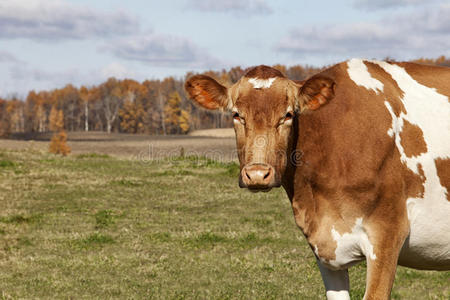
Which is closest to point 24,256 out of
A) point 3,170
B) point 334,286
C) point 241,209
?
point 241,209

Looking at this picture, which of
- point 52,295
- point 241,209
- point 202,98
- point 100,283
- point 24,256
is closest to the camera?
point 202,98

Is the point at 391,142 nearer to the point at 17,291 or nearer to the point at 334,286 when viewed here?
the point at 334,286

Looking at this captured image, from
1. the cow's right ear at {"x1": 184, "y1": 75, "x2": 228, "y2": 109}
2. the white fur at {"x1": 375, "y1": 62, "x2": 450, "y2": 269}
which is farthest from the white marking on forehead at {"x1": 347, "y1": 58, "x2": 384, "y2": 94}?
the cow's right ear at {"x1": 184, "y1": 75, "x2": 228, "y2": 109}

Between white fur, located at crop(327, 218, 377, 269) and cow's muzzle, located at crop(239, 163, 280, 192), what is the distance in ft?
3.51

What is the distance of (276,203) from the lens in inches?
709

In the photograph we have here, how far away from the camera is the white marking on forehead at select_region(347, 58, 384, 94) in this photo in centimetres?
558

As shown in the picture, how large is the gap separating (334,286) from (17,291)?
614 centimetres

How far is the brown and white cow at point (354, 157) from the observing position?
4.89m

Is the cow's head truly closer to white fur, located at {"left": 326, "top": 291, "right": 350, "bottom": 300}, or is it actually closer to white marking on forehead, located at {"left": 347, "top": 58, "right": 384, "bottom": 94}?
white marking on forehead, located at {"left": 347, "top": 58, "right": 384, "bottom": 94}

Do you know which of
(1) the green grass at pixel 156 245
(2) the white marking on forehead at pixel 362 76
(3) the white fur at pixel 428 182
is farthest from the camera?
(1) the green grass at pixel 156 245

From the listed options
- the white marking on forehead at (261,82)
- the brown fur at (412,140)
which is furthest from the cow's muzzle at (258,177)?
the brown fur at (412,140)

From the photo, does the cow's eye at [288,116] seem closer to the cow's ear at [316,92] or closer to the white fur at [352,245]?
the cow's ear at [316,92]

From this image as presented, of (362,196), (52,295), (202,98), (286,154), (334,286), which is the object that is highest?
(202,98)

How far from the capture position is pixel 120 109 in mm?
141250
